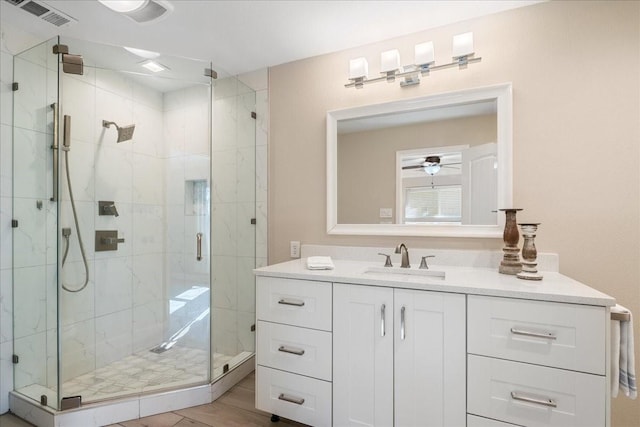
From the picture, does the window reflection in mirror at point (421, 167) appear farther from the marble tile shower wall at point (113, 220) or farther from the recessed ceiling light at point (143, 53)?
the marble tile shower wall at point (113, 220)

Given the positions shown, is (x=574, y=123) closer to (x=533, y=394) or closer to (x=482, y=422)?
(x=533, y=394)

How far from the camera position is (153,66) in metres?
2.06

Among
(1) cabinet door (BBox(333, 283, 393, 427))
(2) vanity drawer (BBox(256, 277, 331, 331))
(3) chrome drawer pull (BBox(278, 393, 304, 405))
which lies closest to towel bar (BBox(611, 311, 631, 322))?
(1) cabinet door (BBox(333, 283, 393, 427))

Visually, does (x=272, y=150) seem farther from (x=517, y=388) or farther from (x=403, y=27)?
A: (x=517, y=388)

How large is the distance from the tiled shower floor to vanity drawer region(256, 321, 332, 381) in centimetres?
61

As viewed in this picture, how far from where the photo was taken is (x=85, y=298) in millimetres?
2039

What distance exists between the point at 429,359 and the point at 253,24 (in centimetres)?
208

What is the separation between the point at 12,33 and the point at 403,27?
2.35 m

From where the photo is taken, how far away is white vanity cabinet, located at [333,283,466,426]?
1.36 m

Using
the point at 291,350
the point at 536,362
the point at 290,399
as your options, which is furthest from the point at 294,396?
the point at 536,362

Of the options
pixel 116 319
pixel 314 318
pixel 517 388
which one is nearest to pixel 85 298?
pixel 116 319

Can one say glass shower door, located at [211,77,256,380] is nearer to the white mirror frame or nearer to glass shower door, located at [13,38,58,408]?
the white mirror frame

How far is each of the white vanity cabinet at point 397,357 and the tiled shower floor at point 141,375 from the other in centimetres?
102

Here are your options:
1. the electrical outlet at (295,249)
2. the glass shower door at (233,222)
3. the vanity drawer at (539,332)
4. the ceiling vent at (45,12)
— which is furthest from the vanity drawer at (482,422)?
the ceiling vent at (45,12)
